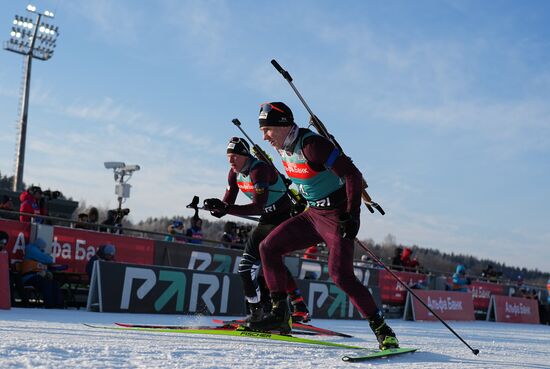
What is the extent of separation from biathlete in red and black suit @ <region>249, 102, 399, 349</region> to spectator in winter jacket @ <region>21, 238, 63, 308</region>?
232 inches

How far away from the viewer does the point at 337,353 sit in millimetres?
5137

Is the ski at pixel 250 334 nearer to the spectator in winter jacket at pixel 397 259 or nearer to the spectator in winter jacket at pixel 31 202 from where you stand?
the spectator in winter jacket at pixel 31 202

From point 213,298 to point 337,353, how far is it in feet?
22.3

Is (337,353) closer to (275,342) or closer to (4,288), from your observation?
(275,342)

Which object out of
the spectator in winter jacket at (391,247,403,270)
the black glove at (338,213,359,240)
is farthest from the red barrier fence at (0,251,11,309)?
the spectator in winter jacket at (391,247,403,270)

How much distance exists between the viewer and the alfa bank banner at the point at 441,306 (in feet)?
54.9

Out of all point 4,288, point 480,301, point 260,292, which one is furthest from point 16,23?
point 260,292

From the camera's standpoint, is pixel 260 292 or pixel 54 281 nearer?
pixel 260 292

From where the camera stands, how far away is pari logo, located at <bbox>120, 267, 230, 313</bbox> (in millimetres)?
10625

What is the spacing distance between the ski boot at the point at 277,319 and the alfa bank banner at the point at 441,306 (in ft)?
35.6

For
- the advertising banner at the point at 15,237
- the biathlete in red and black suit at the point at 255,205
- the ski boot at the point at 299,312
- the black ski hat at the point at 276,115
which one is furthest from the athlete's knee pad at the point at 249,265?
the advertising banner at the point at 15,237

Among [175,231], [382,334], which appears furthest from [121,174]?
[382,334]

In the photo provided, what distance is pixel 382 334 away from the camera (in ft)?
17.0

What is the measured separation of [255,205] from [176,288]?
500 centimetres
